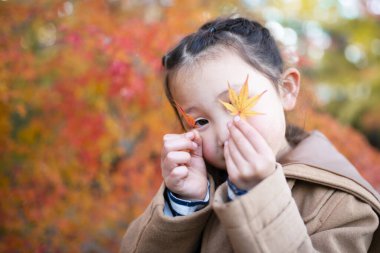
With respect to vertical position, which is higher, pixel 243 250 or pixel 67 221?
pixel 243 250

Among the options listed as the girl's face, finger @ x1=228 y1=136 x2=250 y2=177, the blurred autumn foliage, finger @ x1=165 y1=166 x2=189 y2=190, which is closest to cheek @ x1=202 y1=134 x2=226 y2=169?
the girl's face

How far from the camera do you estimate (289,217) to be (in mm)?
→ 1473

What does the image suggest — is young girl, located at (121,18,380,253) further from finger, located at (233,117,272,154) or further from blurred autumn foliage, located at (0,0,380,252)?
blurred autumn foliage, located at (0,0,380,252)

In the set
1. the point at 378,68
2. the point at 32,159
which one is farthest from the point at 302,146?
the point at 378,68

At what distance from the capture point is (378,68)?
7.26 metres

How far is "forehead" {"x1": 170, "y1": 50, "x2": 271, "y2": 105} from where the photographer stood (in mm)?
1731

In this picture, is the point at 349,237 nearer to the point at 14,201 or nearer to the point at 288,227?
the point at 288,227

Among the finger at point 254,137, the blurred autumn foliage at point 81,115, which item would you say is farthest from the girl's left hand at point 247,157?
the blurred autumn foliage at point 81,115

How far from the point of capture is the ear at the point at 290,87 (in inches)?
81.0

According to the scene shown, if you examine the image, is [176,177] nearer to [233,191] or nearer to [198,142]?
[198,142]

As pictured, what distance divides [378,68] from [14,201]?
256 inches

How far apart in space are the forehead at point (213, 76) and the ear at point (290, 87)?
0.79 feet

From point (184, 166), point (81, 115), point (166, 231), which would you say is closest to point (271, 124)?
point (184, 166)

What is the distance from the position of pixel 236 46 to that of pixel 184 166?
616 millimetres
